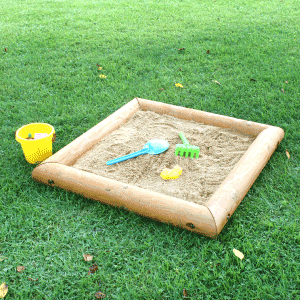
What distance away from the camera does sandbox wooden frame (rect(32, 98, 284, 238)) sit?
2.29 metres

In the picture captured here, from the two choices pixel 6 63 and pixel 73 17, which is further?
pixel 73 17

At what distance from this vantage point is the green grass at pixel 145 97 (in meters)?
2.07

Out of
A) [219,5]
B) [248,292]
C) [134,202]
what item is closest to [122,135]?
[134,202]

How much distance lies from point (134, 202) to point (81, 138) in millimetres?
1008

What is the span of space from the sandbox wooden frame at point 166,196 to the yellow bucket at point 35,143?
0.20 meters

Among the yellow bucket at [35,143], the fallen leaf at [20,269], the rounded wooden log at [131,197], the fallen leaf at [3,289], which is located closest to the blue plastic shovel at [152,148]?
the rounded wooden log at [131,197]

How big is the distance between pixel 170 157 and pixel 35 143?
1.21m

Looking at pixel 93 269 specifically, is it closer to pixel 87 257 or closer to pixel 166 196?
pixel 87 257

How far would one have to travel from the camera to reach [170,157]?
9.91 ft

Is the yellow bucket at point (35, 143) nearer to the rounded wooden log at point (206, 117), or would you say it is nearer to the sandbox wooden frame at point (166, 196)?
the sandbox wooden frame at point (166, 196)

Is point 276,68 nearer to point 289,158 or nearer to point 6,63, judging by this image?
point 289,158

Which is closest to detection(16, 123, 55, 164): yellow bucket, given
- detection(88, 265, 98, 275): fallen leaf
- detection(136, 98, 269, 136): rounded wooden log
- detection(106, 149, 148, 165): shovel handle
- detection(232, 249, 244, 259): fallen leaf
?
detection(106, 149, 148, 165): shovel handle

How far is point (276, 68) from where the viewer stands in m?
4.88

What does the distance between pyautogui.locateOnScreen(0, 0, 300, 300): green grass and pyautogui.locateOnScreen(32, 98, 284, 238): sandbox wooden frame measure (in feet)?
0.30
